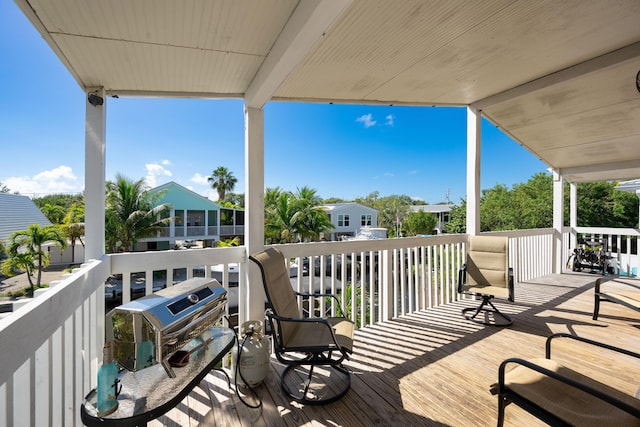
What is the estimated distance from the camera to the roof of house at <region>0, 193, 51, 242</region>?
3.34ft

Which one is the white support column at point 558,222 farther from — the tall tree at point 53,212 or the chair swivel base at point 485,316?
the tall tree at point 53,212

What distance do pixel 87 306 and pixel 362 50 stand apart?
2.69 metres

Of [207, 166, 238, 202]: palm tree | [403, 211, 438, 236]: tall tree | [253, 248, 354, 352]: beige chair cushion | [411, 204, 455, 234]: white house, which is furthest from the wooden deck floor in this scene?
[207, 166, 238, 202]: palm tree

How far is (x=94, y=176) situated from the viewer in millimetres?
2205

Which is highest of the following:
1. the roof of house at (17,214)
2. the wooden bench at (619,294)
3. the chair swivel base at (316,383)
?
the roof of house at (17,214)

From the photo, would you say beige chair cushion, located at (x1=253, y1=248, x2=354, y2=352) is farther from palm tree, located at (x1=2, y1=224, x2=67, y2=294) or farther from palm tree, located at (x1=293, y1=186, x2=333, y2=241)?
palm tree, located at (x1=293, y1=186, x2=333, y2=241)

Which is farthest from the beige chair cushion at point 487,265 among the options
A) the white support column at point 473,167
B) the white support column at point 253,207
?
the white support column at point 253,207

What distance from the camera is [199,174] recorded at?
1254 inches

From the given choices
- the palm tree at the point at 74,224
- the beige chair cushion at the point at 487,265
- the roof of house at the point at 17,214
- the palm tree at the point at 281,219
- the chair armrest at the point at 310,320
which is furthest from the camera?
the palm tree at the point at 281,219

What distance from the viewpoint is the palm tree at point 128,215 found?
51.9ft

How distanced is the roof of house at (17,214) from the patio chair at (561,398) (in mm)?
2173

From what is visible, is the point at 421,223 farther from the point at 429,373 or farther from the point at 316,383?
the point at 316,383

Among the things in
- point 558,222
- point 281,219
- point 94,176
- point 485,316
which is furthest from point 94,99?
point 281,219

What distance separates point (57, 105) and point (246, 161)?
4.70ft
